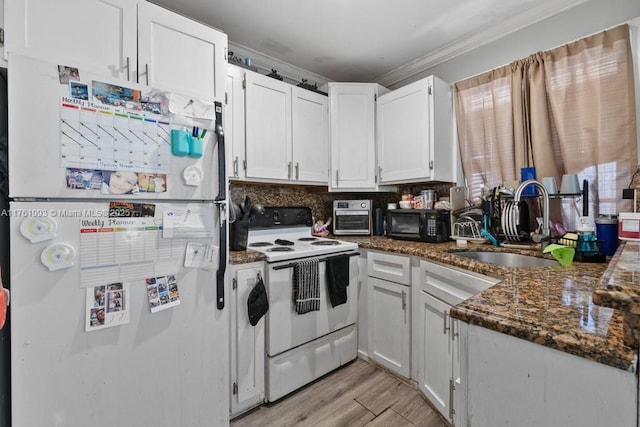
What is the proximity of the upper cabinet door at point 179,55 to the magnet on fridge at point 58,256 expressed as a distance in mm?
817

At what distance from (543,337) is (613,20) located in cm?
220

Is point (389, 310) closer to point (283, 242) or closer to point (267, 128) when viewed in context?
point (283, 242)

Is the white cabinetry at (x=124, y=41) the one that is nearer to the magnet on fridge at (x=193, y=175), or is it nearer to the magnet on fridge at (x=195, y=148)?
the magnet on fridge at (x=195, y=148)

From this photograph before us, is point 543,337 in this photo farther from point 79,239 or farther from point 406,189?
point 406,189

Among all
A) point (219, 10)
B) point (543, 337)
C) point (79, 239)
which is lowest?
point (543, 337)

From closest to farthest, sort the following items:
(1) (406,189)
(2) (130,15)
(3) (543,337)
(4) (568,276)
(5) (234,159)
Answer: (3) (543,337), (4) (568,276), (2) (130,15), (5) (234,159), (1) (406,189)

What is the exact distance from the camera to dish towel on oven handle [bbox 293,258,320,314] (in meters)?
1.87

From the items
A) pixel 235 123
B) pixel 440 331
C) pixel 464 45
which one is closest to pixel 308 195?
pixel 235 123

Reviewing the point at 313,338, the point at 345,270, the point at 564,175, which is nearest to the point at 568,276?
the point at 564,175

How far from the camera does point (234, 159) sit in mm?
2057

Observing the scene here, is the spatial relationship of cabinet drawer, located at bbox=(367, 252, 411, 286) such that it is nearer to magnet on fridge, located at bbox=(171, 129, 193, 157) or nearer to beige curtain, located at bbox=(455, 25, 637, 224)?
beige curtain, located at bbox=(455, 25, 637, 224)

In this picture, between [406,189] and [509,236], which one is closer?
[509,236]

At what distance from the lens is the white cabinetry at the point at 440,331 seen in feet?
4.98

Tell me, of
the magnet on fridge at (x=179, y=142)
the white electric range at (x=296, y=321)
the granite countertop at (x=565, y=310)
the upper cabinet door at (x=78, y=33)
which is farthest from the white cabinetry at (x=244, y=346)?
the granite countertop at (x=565, y=310)
